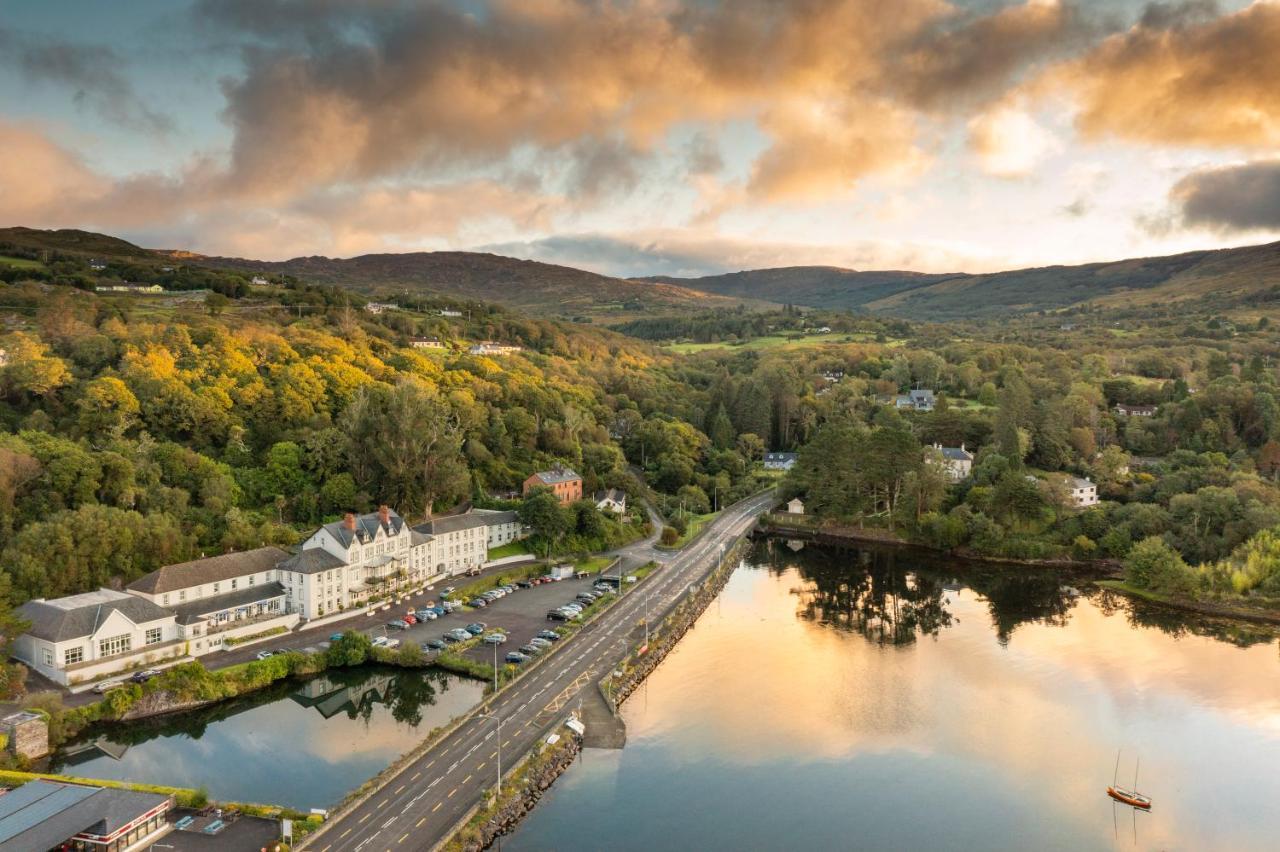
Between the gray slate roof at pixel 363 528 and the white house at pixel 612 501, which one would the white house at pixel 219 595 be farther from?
Result: the white house at pixel 612 501

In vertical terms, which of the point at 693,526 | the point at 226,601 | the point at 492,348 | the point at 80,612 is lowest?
the point at 693,526

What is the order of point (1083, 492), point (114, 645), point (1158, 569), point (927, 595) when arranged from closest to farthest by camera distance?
point (114, 645) < point (1158, 569) < point (927, 595) < point (1083, 492)

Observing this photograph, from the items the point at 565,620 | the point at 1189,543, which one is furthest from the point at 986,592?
the point at 565,620

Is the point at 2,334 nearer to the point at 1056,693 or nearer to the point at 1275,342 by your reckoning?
the point at 1056,693

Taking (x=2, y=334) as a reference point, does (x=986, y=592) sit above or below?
below

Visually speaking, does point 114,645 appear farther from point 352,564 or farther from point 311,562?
point 352,564

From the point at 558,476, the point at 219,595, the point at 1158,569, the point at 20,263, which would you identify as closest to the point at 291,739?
the point at 219,595

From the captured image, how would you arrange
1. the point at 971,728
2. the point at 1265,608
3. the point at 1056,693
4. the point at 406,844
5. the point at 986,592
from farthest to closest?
Result: the point at 986,592 → the point at 1265,608 → the point at 1056,693 → the point at 971,728 → the point at 406,844

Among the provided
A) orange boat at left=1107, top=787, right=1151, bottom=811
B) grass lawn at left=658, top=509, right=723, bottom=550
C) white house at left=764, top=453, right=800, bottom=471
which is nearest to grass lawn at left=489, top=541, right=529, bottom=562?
grass lawn at left=658, top=509, right=723, bottom=550
